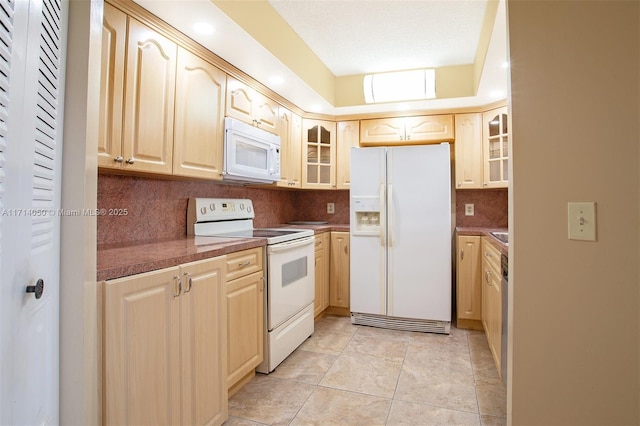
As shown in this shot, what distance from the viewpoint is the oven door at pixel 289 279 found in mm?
2234

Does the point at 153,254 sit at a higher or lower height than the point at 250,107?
lower

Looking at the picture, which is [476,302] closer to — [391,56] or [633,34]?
[391,56]

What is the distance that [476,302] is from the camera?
306cm

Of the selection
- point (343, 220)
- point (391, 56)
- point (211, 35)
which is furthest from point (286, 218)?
point (211, 35)

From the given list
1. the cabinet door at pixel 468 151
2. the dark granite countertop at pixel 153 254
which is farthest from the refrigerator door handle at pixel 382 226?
the dark granite countertop at pixel 153 254

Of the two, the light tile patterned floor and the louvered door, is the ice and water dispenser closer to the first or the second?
the light tile patterned floor

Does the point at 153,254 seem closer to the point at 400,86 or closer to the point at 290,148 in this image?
the point at 290,148

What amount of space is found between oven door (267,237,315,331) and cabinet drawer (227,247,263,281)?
0.31 feet

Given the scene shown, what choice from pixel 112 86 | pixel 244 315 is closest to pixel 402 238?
pixel 244 315

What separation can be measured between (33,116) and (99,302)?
64 centimetres

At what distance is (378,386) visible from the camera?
6.84ft

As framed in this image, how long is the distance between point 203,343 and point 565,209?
1476mm

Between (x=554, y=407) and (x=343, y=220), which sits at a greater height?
(x=343, y=220)

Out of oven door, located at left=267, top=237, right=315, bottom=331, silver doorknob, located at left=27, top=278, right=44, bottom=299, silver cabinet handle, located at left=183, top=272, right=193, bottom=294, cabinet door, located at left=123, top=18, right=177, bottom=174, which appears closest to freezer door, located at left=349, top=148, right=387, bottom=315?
oven door, located at left=267, top=237, right=315, bottom=331
